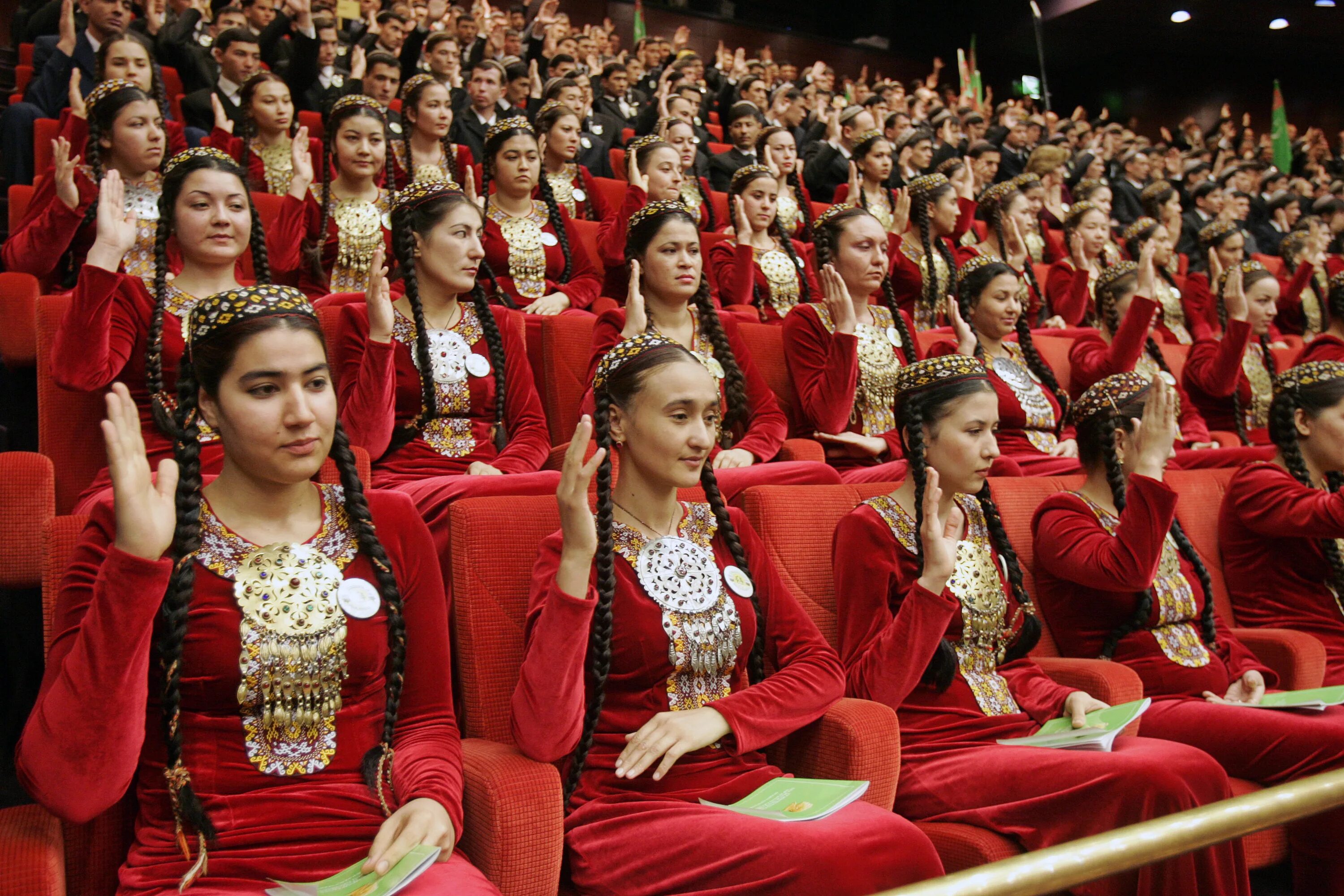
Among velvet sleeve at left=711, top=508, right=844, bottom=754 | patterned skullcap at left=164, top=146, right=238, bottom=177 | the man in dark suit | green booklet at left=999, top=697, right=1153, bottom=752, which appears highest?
the man in dark suit

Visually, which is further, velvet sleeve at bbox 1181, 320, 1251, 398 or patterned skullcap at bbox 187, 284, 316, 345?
velvet sleeve at bbox 1181, 320, 1251, 398

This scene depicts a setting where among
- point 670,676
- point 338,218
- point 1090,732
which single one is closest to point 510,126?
point 338,218

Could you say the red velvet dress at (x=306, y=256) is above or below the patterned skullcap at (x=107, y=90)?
below

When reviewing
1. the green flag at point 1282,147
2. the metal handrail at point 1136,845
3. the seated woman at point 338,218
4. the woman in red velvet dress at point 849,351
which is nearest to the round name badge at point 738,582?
the metal handrail at point 1136,845

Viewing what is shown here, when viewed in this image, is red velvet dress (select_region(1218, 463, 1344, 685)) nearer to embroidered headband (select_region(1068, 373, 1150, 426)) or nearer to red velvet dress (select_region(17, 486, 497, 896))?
embroidered headband (select_region(1068, 373, 1150, 426))

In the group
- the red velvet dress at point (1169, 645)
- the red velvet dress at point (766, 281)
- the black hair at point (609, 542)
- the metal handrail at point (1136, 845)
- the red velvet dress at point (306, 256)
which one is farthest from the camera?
the red velvet dress at point (766, 281)

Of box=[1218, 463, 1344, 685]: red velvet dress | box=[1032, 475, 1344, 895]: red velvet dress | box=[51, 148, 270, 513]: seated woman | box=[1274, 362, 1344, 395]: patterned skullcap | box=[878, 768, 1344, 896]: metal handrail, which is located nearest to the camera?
box=[878, 768, 1344, 896]: metal handrail

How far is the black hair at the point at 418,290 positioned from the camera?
8.22 feet

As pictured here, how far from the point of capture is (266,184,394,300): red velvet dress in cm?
335

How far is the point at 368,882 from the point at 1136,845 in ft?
2.58

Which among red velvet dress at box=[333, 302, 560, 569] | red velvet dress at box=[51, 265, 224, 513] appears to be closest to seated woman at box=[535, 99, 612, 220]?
red velvet dress at box=[333, 302, 560, 569]

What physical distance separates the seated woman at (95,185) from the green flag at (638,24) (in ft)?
22.4

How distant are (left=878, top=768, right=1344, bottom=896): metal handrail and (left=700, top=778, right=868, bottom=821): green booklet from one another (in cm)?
48

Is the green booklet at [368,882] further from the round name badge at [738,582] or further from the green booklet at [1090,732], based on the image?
the green booklet at [1090,732]
